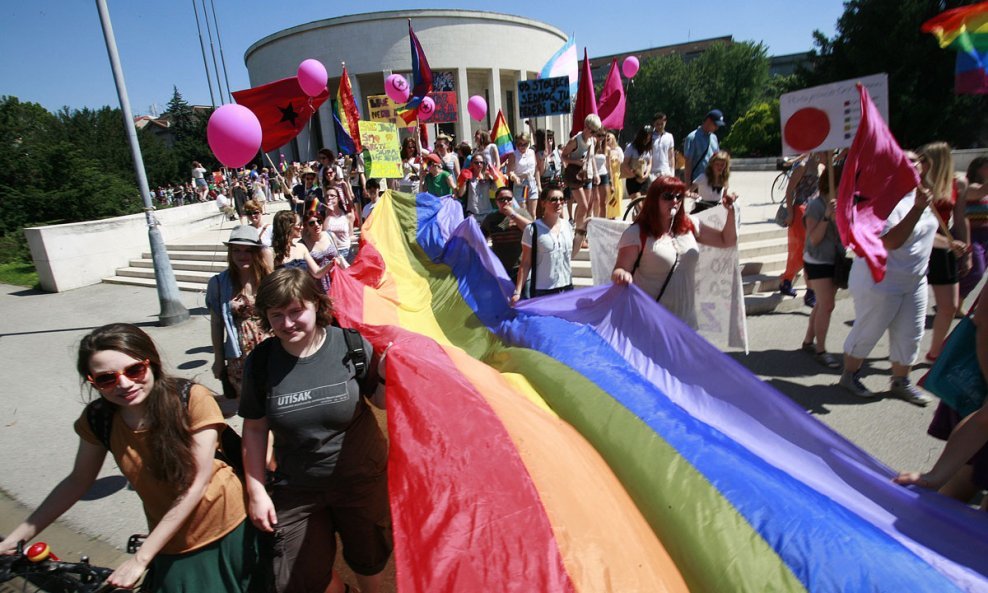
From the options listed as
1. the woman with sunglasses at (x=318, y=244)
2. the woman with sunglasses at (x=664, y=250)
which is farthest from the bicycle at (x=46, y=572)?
the woman with sunglasses at (x=318, y=244)

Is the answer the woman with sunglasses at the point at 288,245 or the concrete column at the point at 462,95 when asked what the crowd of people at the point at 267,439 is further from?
the concrete column at the point at 462,95

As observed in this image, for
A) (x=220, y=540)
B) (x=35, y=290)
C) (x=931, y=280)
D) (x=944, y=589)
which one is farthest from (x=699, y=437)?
(x=35, y=290)

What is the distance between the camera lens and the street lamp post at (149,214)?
759 cm

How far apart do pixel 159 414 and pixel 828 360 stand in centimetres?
545

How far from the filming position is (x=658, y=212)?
367cm

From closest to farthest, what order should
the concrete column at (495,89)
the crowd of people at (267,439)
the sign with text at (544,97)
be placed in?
the crowd of people at (267,439) → the sign with text at (544,97) → the concrete column at (495,89)

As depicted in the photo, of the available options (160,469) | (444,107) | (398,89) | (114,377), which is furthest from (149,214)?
(444,107)

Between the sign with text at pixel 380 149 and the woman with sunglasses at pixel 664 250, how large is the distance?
639cm

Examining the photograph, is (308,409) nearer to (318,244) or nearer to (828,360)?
(318,244)

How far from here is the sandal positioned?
4974mm

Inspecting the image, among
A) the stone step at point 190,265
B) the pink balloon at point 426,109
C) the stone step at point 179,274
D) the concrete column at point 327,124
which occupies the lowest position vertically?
the stone step at point 179,274

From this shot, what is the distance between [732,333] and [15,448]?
6582 millimetres

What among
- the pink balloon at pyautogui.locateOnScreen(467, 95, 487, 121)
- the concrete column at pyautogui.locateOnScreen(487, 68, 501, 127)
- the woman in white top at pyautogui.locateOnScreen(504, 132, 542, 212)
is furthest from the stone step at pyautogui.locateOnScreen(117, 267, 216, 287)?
the concrete column at pyautogui.locateOnScreen(487, 68, 501, 127)

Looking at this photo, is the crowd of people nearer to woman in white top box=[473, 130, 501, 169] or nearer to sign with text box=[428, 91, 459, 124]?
woman in white top box=[473, 130, 501, 169]
